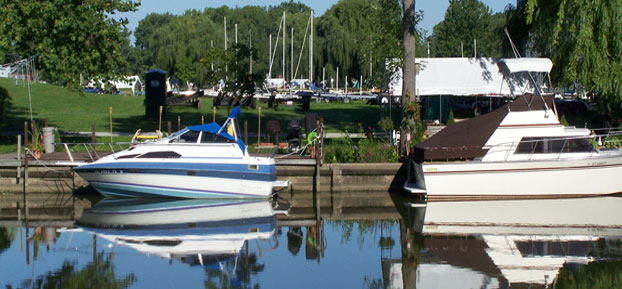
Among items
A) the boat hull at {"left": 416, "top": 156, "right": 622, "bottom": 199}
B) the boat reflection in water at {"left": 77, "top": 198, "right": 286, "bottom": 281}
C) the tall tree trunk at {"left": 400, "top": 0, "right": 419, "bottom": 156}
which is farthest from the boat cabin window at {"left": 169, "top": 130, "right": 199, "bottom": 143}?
the tall tree trunk at {"left": 400, "top": 0, "right": 419, "bottom": 156}

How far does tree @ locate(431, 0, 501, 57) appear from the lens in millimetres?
85438

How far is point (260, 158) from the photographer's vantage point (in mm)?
22453

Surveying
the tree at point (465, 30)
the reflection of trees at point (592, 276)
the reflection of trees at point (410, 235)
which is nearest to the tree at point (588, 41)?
the reflection of trees at point (410, 235)

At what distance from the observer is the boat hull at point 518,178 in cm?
2247

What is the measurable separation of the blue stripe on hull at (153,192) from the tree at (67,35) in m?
5.06

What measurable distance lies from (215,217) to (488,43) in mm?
71044

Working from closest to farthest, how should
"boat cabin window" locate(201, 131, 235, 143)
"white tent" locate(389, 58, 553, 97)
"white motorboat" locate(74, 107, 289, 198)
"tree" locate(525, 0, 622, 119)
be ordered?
"white motorboat" locate(74, 107, 289, 198)
"boat cabin window" locate(201, 131, 235, 143)
"tree" locate(525, 0, 622, 119)
"white tent" locate(389, 58, 553, 97)

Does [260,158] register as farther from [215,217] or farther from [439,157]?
[439,157]

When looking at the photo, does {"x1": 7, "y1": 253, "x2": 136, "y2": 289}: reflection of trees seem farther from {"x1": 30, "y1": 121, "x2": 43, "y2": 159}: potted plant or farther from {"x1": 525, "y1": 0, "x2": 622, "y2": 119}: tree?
{"x1": 525, "y1": 0, "x2": 622, "y2": 119}: tree

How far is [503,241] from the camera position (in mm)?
17969

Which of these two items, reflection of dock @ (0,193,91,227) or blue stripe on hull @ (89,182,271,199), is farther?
blue stripe on hull @ (89,182,271,199)

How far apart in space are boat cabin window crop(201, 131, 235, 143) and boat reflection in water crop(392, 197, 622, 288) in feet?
17.0

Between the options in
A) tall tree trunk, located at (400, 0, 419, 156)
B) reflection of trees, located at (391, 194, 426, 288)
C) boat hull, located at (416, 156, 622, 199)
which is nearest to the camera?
reflection of trees, located at (391, 194, 426, 288)

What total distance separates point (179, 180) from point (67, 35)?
7083 mm
